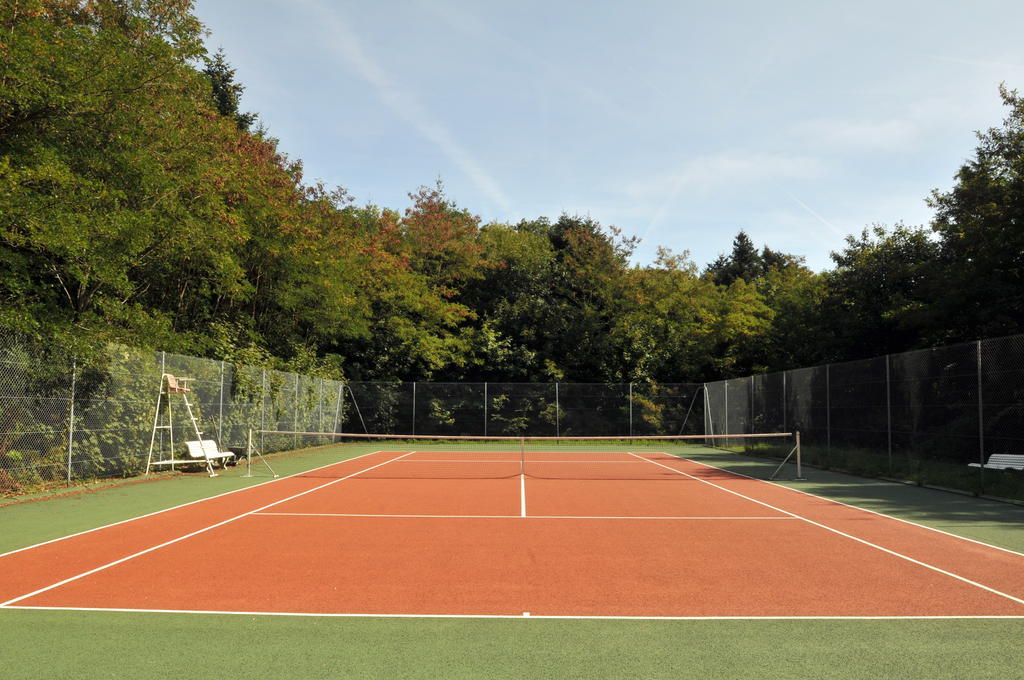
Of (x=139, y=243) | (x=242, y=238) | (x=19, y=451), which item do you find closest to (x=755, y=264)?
(x=242, y=238)

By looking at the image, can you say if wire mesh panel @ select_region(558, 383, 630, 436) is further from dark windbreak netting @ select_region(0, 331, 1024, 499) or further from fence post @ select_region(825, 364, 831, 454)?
fence post @ select_region(825, 364, 831, 454)

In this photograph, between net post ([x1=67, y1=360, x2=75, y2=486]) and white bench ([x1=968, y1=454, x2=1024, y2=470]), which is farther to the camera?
net post ([x1=67, y1=360, x2=75, y2=486])

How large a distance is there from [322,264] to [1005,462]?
23574 mm

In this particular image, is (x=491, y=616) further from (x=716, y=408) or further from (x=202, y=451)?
(x=716, y=408)

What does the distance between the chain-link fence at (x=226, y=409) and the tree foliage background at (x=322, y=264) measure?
1006 millimetres

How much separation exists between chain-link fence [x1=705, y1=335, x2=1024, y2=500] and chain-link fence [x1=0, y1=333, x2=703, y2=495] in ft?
34.5

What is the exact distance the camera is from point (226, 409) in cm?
1988

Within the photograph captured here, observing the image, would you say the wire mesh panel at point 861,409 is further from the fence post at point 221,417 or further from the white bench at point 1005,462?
the fence post at point 221,417

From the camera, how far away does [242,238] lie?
2220 centimetres

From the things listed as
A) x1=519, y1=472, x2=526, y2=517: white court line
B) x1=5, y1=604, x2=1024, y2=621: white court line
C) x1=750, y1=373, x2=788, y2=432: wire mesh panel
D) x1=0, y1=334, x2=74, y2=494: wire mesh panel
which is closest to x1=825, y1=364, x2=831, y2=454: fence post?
x1=750, y1=373, x2=788, y2=432: wire mesh panel

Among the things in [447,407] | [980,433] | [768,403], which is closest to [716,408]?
[768,403]

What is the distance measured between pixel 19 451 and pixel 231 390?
28.9 ft

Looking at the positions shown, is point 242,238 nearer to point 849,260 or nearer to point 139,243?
point 139,243

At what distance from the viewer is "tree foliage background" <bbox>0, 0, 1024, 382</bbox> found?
15672 millimetres
